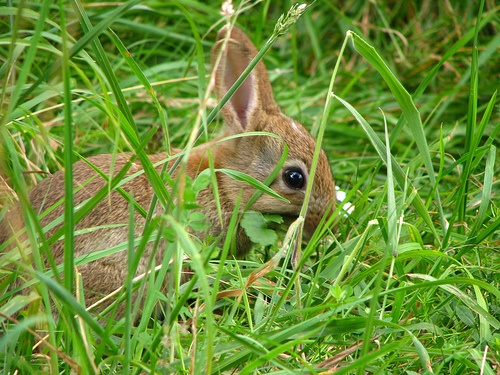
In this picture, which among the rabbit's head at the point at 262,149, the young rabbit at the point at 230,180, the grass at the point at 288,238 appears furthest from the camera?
the rabbit's head at the point at 262,149

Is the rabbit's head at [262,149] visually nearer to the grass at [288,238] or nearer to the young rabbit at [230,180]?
the young rabbit at [230,180]

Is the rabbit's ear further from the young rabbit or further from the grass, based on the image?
the grass

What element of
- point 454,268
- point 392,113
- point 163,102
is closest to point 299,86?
point 392,113

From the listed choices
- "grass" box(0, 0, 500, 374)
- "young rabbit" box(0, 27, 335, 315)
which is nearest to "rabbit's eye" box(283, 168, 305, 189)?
"young rabbit" box(0, 27, 335, 315)

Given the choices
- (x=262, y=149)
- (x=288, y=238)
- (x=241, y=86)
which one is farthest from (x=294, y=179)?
(x=288, y=238)

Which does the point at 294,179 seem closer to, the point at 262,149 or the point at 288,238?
the point at 262,149

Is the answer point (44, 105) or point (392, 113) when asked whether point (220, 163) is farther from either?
point (392, 113)

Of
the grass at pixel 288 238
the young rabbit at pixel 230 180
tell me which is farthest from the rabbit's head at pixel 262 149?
the grass at pixel 288 238

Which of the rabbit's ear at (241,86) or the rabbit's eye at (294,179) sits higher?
the rabbit's ear at (241,86)
